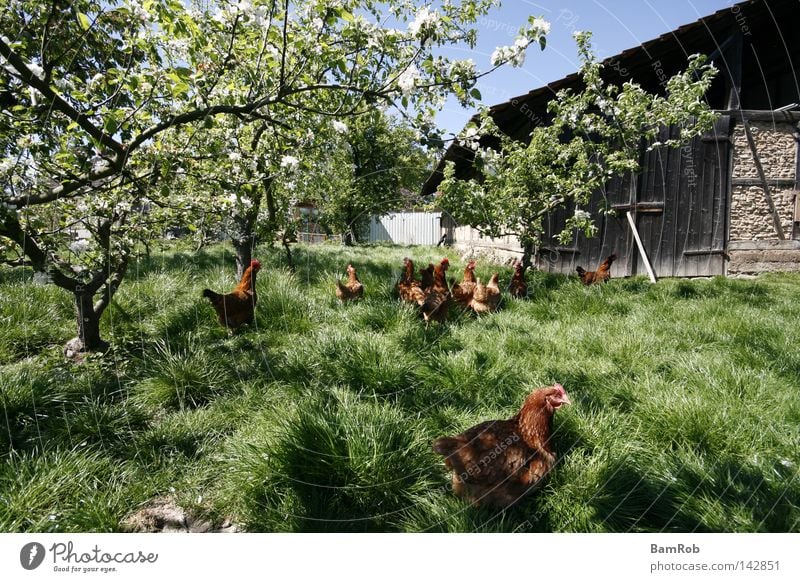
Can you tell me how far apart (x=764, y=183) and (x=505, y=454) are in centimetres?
1056

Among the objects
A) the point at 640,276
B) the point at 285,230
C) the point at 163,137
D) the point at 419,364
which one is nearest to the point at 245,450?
the point at 419,364

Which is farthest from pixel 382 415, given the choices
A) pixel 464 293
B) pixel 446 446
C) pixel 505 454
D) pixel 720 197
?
pixel 720 197

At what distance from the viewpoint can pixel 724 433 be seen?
209 cm

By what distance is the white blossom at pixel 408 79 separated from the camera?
1848 mm

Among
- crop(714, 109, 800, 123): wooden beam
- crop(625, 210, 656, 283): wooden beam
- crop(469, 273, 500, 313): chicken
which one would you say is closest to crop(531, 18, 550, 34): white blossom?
crop(469, 273, 500, 313): chicken

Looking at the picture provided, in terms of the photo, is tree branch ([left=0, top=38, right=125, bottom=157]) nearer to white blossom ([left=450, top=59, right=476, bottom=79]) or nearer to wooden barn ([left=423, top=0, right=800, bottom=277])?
white blossom ([left=450, top=59, right=476, bottom=79])

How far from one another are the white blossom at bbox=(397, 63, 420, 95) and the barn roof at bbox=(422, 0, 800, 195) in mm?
3556

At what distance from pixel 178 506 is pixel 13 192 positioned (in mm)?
2195

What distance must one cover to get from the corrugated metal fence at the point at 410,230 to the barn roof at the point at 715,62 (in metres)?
13.9

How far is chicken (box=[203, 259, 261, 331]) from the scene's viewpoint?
3.79m

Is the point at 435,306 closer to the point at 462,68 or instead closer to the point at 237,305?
the point at 237,305

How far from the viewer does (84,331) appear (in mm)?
3418

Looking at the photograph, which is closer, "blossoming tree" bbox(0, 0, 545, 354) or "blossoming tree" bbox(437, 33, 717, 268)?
"blossoming tree" bbox(0, 0, 545, 354)

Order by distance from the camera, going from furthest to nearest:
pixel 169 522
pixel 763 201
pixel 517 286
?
1. pixel 763 201
2. pixel 517 286
3. pixel 169 522
